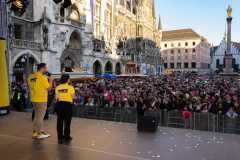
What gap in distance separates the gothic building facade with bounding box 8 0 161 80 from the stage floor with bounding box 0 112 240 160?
5673 millimetres

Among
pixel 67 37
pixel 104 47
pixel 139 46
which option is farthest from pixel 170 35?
pixel 67 37

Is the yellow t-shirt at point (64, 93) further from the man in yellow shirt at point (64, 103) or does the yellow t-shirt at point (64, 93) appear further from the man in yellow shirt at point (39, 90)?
the man in yellow shirt at point (39, 90)

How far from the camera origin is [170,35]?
122 meters

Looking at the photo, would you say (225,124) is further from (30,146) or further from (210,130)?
(30,146)

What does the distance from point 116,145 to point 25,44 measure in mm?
25383

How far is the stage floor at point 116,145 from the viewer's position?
6258mm

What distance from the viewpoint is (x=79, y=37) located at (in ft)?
136

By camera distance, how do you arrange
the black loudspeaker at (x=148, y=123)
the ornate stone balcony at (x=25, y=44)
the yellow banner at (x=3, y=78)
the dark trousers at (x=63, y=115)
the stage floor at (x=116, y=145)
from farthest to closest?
1. the ornate stone balcony at (x=25, y=44)
2. the yellow banner at (x=3, y=78)
3. the black loudspeaker at (x=148, y=123)
4. the dark trousers at (x=63, y=115)
5. the stage floor at (x=116, y=145)

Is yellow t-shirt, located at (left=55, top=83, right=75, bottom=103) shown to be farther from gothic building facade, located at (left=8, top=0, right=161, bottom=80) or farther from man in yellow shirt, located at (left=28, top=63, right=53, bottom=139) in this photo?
gothic building facade, located at (left=8, top=0, right=161, bottom=80)

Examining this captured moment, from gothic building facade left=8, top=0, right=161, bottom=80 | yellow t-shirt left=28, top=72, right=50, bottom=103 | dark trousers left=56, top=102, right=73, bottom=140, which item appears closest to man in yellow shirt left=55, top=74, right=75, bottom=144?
dark trousers left=56, top=102, right=73, bottom=140

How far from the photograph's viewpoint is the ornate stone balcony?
28859 millimetres

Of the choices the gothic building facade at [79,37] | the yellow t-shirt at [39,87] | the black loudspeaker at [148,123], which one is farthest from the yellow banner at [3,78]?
the black loudspeaker at [148,123]

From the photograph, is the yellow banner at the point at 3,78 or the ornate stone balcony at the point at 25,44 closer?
the yellow banner at the point at 3,78

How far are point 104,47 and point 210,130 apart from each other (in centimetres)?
4091
